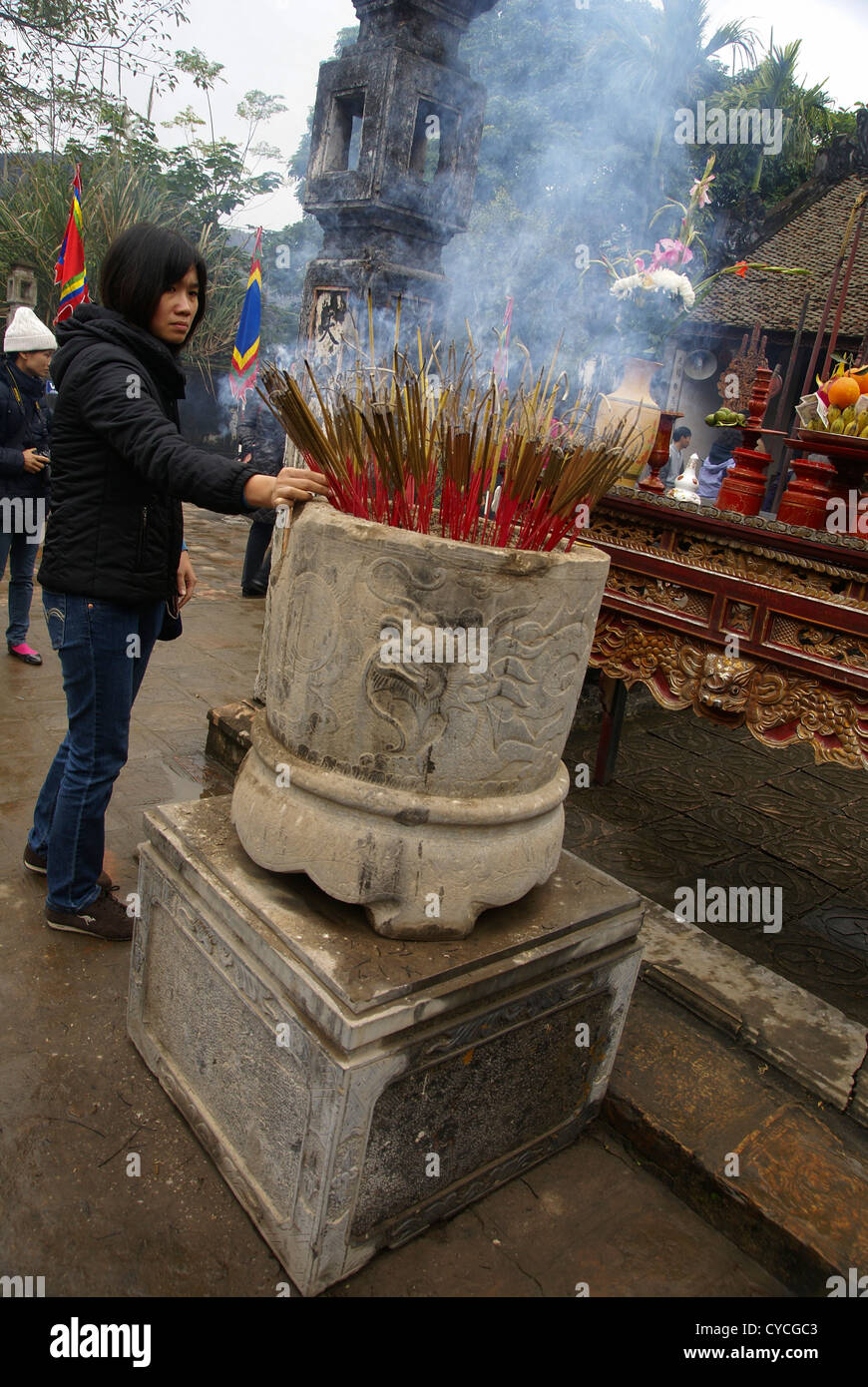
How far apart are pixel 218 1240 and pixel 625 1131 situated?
99 centimetres

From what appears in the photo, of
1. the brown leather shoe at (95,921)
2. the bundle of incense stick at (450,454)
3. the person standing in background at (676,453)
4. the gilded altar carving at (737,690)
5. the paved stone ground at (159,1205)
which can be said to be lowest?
the paved stone ground at (159,1205)

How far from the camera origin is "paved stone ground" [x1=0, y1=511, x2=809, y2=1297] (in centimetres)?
171

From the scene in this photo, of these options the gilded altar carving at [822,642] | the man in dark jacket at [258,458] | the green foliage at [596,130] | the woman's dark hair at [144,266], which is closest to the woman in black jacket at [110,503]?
the woman's dark hair at [144,266]

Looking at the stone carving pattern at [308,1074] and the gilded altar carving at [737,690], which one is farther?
the gilded altar carving at [737,690]

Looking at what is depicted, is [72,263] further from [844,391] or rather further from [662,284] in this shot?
[844,391]

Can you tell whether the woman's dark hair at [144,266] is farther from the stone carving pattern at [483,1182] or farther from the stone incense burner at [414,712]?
the stone carving pattern at [483,1182]

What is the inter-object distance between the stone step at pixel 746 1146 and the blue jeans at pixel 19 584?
3.56 meters

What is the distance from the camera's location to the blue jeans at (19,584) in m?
4.54

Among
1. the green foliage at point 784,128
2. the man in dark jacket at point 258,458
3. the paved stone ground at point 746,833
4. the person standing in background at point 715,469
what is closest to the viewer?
the paved stone ground at point 746,833

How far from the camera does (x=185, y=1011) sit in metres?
2.01

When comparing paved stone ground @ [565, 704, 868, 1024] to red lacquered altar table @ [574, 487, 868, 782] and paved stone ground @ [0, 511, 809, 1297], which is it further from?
paved stone ground @ [0, 511, 809, 1297]

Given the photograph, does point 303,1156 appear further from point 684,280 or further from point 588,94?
point 588,94
